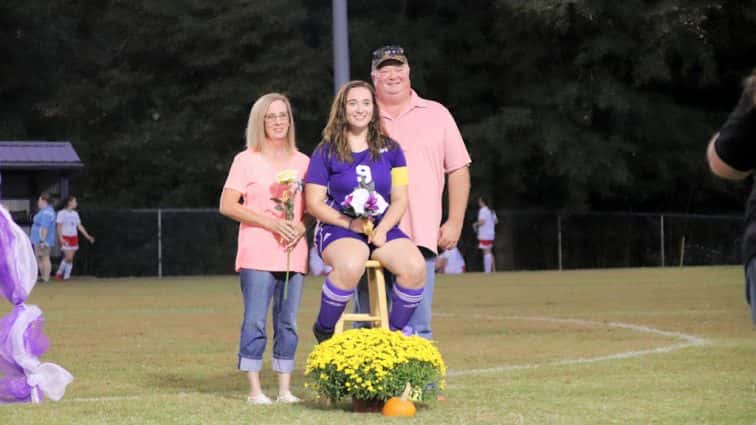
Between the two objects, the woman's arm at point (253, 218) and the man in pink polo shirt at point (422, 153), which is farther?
the woman's arm at point (253, 218)

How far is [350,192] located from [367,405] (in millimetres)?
1196

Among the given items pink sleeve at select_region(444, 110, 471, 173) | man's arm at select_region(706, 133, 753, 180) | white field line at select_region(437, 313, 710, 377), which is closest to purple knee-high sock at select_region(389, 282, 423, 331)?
pink sleeve at select_region(444, 110, 471, 173)

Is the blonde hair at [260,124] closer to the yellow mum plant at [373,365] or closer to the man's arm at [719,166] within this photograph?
the yellow mum plant at [373,365]

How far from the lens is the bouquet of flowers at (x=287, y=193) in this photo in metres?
9.45

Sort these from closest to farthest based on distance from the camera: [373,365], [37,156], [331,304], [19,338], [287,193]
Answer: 1. [373,365]
2. [331,304]
3. [287,193]
4. [19,338]
5. [37,156]

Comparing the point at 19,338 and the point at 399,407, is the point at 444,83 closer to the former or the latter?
the point at 19,338

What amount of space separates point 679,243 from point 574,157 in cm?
463

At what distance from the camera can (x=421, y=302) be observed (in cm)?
949

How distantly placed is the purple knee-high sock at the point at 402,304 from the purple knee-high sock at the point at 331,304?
0.27 meters

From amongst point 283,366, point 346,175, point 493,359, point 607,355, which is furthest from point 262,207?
point 607,355

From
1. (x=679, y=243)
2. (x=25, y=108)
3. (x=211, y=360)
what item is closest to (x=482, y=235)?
(x=679, y=243)

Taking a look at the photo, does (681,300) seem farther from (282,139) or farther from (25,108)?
(25,108)

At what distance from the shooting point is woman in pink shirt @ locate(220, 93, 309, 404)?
9.66m

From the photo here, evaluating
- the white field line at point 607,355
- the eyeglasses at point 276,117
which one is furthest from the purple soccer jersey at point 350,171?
the white field line at point 607,355
